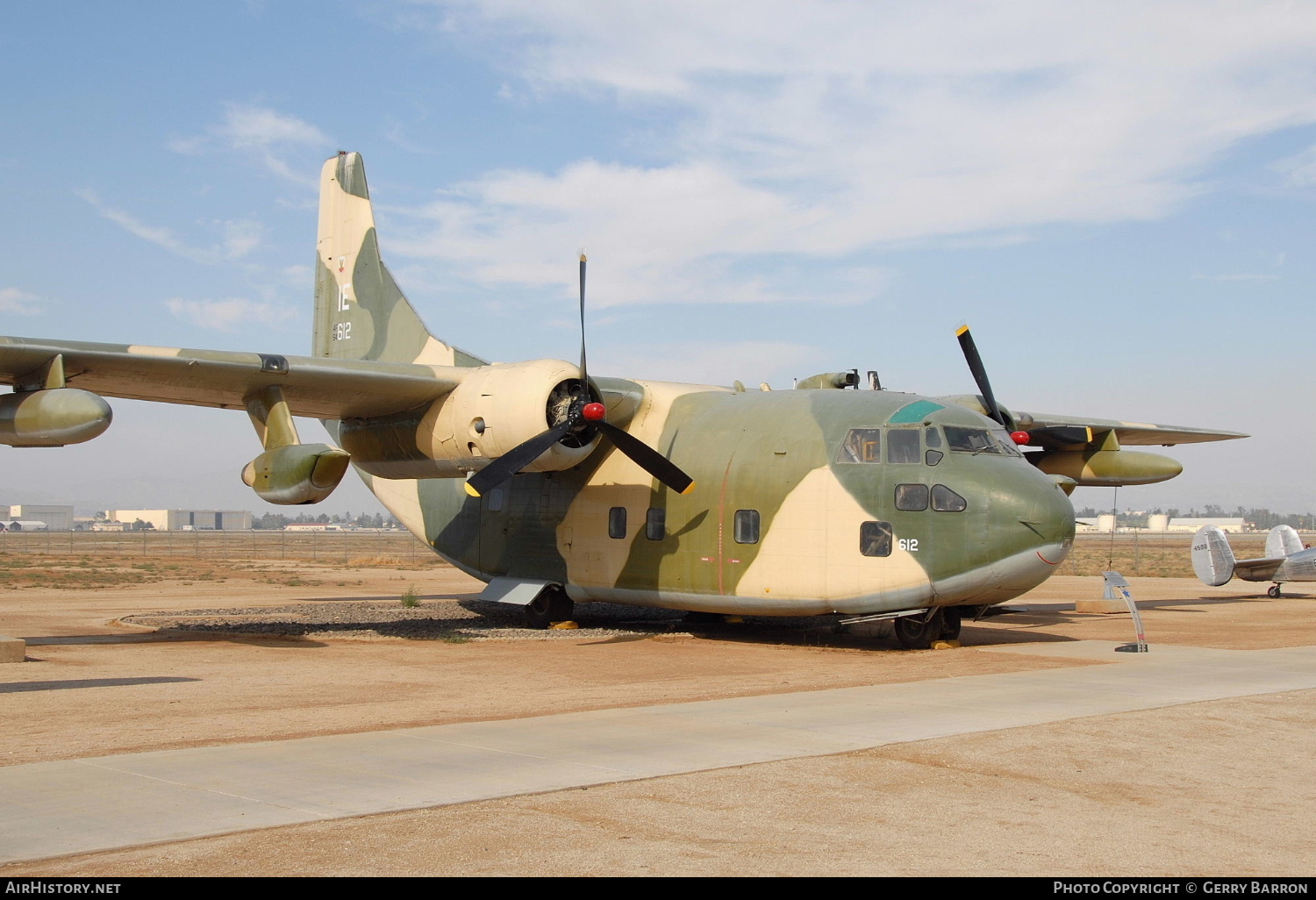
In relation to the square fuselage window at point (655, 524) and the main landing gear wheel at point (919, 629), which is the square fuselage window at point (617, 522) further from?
the main landing gear wheel at point (919, 629)

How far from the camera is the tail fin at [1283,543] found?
102 feet

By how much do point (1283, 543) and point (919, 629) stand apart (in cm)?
1990

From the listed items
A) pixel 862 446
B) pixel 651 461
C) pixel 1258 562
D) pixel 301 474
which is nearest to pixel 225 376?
pixel 301 474

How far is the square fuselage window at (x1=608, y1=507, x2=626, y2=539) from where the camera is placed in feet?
61.5

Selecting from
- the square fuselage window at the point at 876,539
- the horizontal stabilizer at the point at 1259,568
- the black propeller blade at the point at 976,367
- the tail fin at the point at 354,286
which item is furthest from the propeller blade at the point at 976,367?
the horizontal stabilizer at the point at 1259,568

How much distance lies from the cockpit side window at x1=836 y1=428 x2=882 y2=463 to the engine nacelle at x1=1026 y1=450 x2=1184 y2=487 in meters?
9.39

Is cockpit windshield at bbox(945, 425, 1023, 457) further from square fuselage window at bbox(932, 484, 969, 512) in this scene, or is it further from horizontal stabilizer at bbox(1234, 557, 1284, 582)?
horizontal stabilizer at bbox(1234, 557, 1284, 582)

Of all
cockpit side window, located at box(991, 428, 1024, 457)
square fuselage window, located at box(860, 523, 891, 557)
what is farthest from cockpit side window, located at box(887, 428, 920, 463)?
cockpit side window, located at box(991, 428, 1024, 457)

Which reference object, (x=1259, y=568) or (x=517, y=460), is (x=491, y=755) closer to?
(x=517, y=460)

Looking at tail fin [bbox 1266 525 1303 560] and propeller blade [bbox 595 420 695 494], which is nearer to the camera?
propeller blade [bbox 595 420 695 494]

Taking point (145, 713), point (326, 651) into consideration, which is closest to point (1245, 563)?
point (326, 651)

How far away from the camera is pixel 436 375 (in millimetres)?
17250

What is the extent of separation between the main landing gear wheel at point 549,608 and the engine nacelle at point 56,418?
326 inches

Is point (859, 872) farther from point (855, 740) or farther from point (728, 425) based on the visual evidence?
point (728, 425)
